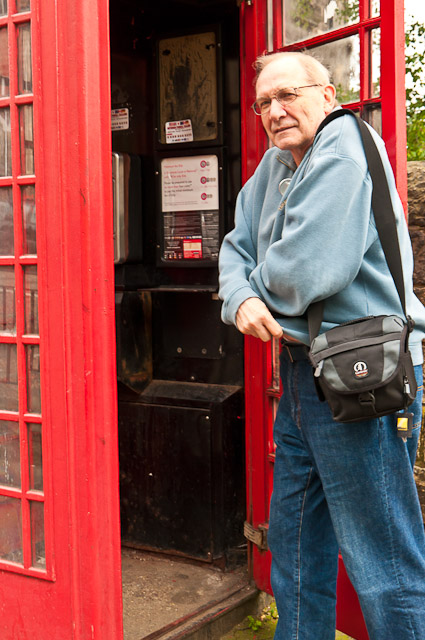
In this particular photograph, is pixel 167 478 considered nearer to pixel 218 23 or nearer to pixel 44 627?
pixel 44 627

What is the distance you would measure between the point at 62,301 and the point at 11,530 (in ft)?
2.53

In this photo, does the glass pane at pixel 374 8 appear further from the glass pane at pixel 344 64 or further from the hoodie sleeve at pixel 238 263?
the hoodie sleeve at pixel 238 263

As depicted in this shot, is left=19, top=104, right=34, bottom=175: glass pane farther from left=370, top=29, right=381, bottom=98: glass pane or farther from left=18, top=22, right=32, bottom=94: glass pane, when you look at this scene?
left=370, top=29, right=381, bottom=98: glass pane

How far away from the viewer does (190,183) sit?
10.3ft

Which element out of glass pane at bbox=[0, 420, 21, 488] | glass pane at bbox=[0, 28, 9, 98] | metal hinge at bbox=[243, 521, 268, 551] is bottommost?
metal hinge at bbox=[243, 521, 268, 551]

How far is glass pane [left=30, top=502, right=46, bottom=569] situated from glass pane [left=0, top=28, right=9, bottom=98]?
1.24 meters

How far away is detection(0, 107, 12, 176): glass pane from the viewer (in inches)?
86.8

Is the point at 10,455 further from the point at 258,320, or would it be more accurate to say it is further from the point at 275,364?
the point at 275,364

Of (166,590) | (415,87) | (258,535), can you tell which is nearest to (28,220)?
(258,535)

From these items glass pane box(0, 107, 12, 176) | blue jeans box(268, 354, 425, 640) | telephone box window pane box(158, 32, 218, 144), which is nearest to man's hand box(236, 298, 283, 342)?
blue jeans box(268, 354, 425, 640)

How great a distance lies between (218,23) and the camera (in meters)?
3.01

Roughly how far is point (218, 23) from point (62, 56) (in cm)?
117

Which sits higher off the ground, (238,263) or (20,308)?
(238,263)

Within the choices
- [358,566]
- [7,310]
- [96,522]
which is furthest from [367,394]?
[7,310]
